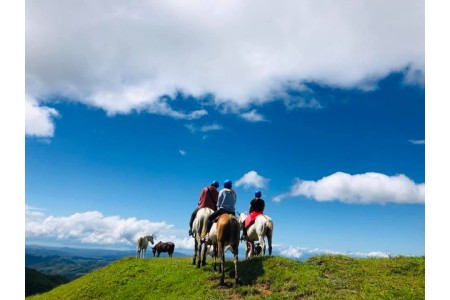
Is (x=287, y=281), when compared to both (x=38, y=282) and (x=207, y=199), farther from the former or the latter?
(x=38, y=282)

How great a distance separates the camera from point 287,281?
1830 centimetres

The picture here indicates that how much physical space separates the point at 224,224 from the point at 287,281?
14.7 ft

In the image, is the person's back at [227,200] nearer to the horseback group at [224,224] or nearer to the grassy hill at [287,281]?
the horseback group at [224,224]

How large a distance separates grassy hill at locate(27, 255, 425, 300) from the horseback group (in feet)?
5.19

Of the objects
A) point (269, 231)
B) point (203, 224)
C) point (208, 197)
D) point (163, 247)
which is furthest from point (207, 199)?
point (163, 247)

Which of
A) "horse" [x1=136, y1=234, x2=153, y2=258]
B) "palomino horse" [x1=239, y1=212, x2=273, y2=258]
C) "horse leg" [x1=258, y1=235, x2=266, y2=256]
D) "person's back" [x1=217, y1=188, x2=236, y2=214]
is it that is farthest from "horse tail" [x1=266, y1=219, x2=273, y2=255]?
"horse" [x1=136, y1=234, x2=153, y2=258]

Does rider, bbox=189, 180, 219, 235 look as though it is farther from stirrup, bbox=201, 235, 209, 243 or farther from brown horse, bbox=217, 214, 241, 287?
brown horse, bbox=217, 214, 241, 287

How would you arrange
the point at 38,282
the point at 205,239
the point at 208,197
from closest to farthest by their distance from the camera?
the point at 205,239
the point at 208,197
the point at 38,282

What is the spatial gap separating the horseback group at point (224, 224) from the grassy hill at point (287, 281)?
5.19ft

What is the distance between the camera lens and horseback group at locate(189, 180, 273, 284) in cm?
2025
